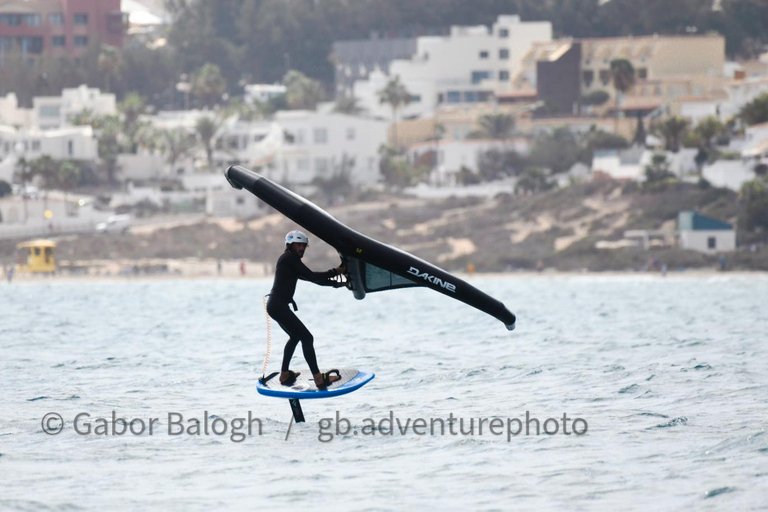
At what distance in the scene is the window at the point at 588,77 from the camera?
131500 millimetres

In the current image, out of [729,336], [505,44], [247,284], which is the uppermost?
[505,44]

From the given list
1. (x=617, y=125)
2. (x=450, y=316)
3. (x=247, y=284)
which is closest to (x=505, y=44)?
(x=617, y=125)

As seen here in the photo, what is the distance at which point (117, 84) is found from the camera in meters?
162

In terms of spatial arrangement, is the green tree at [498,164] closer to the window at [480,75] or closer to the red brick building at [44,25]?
the window at [480,75]

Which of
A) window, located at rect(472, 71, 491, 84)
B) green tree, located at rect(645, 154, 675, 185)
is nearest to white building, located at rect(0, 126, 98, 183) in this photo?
window, located at rect(472, 71, 491, 84)

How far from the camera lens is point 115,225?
9900 centimetres

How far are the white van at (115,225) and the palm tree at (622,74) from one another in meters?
44.5

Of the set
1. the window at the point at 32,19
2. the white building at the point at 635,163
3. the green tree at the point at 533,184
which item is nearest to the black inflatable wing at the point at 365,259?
the white building at the point at 635,163

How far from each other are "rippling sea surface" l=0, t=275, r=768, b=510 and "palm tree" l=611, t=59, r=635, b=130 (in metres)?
79.3

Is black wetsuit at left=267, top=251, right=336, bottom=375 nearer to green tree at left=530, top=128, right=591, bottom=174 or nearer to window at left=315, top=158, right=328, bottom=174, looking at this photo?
green tree at left=530, top=128, right=591, bottom=174

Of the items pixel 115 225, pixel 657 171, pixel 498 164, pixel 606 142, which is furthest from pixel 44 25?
pixel 657 171

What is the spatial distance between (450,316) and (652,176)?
4020 centimetres

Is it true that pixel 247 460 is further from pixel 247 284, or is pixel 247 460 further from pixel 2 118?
pixel 2 118

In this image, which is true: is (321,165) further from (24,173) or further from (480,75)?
(480,75)
